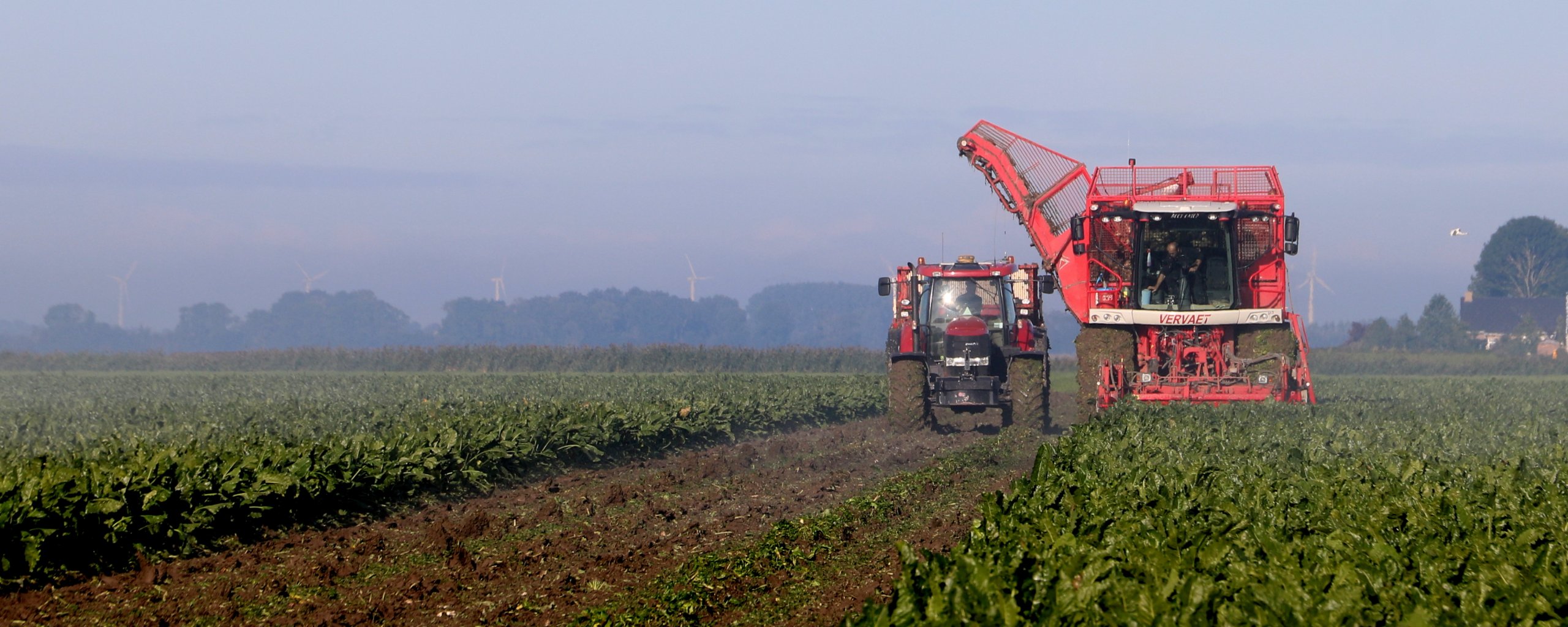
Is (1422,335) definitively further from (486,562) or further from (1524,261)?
(486,562)

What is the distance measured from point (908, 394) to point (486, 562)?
12975 mm

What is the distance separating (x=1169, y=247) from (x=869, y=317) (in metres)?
171

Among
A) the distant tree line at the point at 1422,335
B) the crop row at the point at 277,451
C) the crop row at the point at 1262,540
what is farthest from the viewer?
the distant tree line at the point at 1422,335

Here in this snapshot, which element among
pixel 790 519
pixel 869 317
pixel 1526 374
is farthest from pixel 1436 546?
pixel 869 317

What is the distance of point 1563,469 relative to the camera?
860 cm

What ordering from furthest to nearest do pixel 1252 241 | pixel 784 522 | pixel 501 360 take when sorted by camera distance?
pixel 501 360
pixel 1252 241
pixel 784 522

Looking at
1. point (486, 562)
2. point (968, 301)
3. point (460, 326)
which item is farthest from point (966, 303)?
point (460, 326)

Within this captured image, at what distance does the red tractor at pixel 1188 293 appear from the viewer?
1895 cm

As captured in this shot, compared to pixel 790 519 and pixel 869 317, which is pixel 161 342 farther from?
pixel 790 519

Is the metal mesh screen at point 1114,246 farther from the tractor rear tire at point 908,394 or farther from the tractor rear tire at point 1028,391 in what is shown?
the tractor rear tire at point 908,394

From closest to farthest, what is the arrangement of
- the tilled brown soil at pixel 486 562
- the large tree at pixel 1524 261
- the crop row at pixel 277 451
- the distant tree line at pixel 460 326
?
the tilled brown soil at pixel 486 562
the crop row at pixel 277 451
the large tree at pixel 1524 261
the distant tree line at pixel 460 326

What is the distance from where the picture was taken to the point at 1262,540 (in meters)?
5.66

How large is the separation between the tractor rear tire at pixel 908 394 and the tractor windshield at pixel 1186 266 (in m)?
4.18

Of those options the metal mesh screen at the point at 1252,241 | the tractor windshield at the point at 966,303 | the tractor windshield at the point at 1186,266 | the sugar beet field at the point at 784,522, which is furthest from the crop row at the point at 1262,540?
the tractor windshield at the point at 966,303
